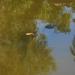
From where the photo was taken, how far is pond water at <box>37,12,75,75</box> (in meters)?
0.95

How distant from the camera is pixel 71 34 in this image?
99 centimetres

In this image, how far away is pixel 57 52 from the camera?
0.97m

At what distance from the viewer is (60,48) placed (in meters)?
0.97

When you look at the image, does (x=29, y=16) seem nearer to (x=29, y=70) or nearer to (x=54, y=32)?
(x=54, y=32)

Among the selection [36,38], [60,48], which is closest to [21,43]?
[36,38]

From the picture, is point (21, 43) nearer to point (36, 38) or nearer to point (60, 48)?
point (36, 38)

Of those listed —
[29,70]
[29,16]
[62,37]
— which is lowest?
[29,70]

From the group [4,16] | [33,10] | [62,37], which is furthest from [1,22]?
[62,37]

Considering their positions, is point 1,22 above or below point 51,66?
above

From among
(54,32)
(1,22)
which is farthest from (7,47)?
(54,32)

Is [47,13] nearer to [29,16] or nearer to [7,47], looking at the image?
[29,16]

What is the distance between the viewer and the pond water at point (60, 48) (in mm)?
950

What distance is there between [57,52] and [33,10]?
22cm

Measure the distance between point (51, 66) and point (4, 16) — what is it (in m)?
0.30
